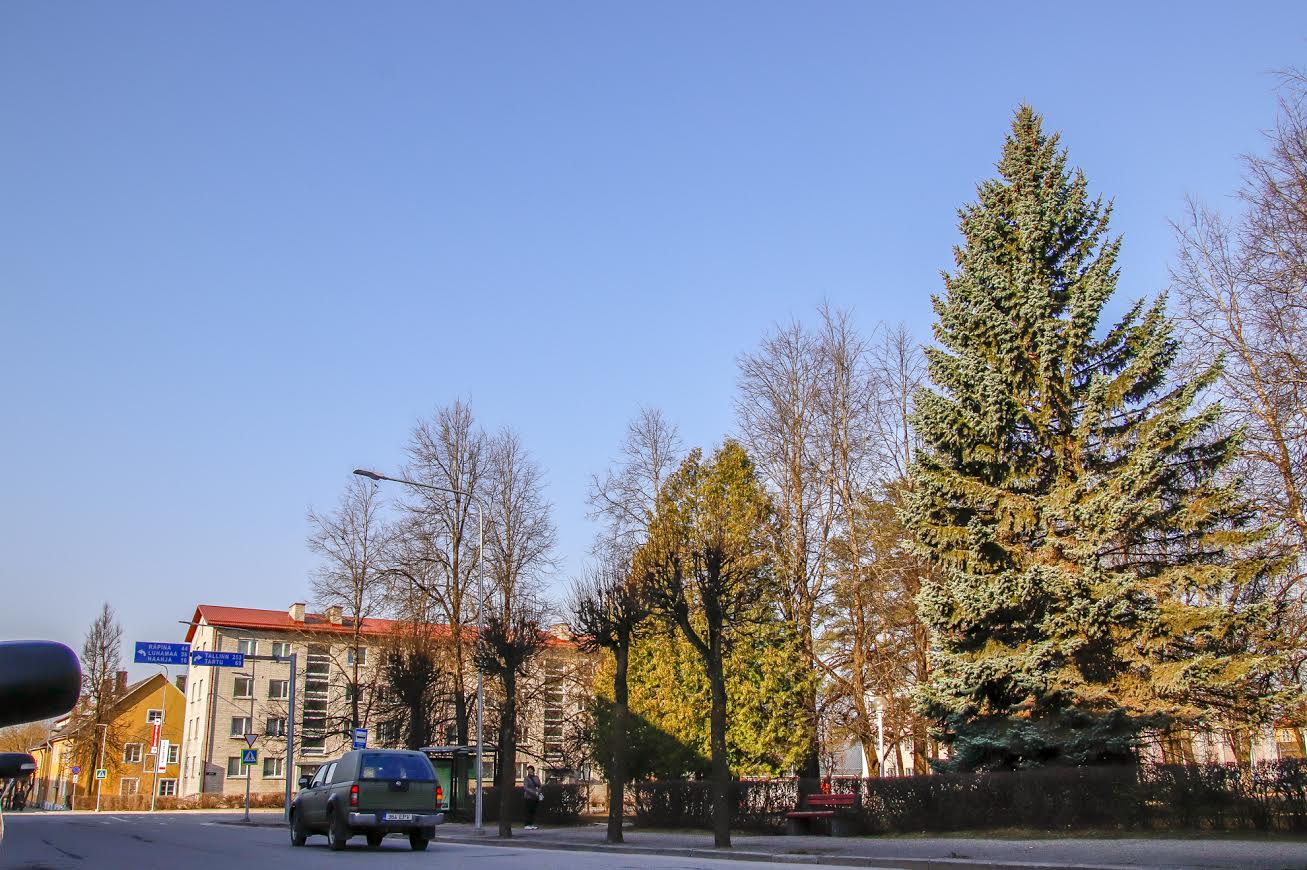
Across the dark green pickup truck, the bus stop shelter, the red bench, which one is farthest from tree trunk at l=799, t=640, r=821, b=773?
the dark green pickup truck

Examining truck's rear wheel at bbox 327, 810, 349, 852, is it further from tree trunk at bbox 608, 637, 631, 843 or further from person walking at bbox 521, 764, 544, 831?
person walking at bbox 521, 764, 544, 831

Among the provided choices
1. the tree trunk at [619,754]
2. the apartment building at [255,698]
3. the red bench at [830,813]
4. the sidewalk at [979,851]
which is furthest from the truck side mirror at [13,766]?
the apartment building at [255,698]

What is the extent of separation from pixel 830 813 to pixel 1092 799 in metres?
5.52

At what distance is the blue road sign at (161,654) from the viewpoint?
131 feet

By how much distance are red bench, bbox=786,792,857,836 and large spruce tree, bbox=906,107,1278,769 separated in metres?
3.10

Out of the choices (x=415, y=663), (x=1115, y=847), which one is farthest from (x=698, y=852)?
(x=415, y=663)

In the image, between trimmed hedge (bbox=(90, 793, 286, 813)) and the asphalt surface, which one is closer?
the asphalt surface

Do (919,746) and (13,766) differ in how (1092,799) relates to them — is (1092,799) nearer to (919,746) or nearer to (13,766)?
(919,746)

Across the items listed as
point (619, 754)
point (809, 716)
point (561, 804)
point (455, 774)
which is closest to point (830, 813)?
point (619, 754)

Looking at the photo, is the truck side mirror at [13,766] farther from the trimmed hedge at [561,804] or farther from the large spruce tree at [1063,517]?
the trimmed hedge at [561,804]

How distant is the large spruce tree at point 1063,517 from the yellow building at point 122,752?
63352 millimetres

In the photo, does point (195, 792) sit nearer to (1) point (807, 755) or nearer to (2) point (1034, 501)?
(1) point (807, 755)

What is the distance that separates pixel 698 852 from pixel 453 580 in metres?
26.8

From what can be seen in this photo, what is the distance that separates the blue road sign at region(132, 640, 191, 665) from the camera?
3991cm
